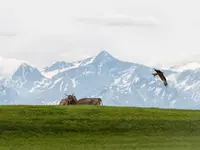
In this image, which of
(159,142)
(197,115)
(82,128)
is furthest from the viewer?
(197,115)

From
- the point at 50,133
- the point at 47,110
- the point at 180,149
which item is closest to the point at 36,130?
the point at 50,133

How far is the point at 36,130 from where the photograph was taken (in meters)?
41.2

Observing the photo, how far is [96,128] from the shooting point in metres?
42.3

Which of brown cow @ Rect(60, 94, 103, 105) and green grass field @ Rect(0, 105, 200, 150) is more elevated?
brown cow @ Rect(60, 94, 103, 105)

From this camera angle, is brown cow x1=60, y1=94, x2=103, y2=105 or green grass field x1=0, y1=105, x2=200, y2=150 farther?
brown cow x1=60, y1=94, x2=103, y2=105

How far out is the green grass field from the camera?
37.8m

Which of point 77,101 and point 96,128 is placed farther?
point 77,101

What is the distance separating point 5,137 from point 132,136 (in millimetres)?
8312

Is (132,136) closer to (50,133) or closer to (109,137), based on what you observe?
(109,137)

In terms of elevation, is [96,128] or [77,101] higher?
[77,101]

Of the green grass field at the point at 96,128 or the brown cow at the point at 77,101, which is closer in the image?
the green grass field at the point at 96,128

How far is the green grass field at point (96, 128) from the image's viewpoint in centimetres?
3778

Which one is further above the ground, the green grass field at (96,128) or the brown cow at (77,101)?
the brown cow at (77,101)

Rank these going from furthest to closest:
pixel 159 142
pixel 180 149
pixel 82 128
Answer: pixel 82 128, pixel 159 142, pixel 180 149
